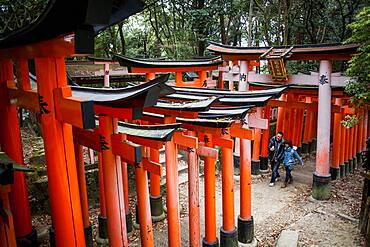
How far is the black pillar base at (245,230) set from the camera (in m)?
7.51

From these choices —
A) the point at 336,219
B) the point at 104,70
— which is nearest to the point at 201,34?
the point at 104,70

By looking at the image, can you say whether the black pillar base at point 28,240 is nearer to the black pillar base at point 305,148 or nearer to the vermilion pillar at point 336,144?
the vermilion pillar at point 336,144

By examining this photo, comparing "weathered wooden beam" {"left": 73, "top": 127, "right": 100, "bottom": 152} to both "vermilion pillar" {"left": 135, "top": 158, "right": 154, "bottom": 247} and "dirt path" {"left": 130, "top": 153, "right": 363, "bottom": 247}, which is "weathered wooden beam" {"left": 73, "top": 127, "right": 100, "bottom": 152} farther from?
"dirt path" {"left": 130, "top": 153, "right": 363, "bottom": 247}

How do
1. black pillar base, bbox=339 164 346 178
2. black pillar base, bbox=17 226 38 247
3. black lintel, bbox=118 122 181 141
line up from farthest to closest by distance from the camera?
1. black pillar base, bbox=339 164 346 178
2. black pillar base, bbox=17 226 38 247
3. black lintel, bbox=118 122 181 141

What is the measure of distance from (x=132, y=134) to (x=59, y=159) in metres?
1.04

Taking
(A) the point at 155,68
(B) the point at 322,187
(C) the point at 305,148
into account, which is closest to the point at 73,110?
(A) the point at 155,68

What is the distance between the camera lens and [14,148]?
5320mm

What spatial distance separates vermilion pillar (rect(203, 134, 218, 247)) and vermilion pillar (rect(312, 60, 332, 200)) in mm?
4794

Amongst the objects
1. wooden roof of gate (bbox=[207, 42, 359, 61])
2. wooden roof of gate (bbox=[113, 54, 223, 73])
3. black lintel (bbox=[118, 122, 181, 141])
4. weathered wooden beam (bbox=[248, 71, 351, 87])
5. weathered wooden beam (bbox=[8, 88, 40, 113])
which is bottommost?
black lintel (bbox=[118, 122, 181, 141])

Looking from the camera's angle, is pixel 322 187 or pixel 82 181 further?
pixel 322 187

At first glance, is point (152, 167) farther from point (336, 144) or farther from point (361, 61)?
point (336, 144)

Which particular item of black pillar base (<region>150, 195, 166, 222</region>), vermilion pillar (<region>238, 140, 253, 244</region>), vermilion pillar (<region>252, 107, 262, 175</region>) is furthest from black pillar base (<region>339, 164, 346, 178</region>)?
black pillar base (<region>150, 195, 166, 222</region>)

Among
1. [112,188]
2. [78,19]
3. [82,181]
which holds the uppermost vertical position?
[78,19]

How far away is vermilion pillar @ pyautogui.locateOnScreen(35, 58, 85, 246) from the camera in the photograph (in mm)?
3602
